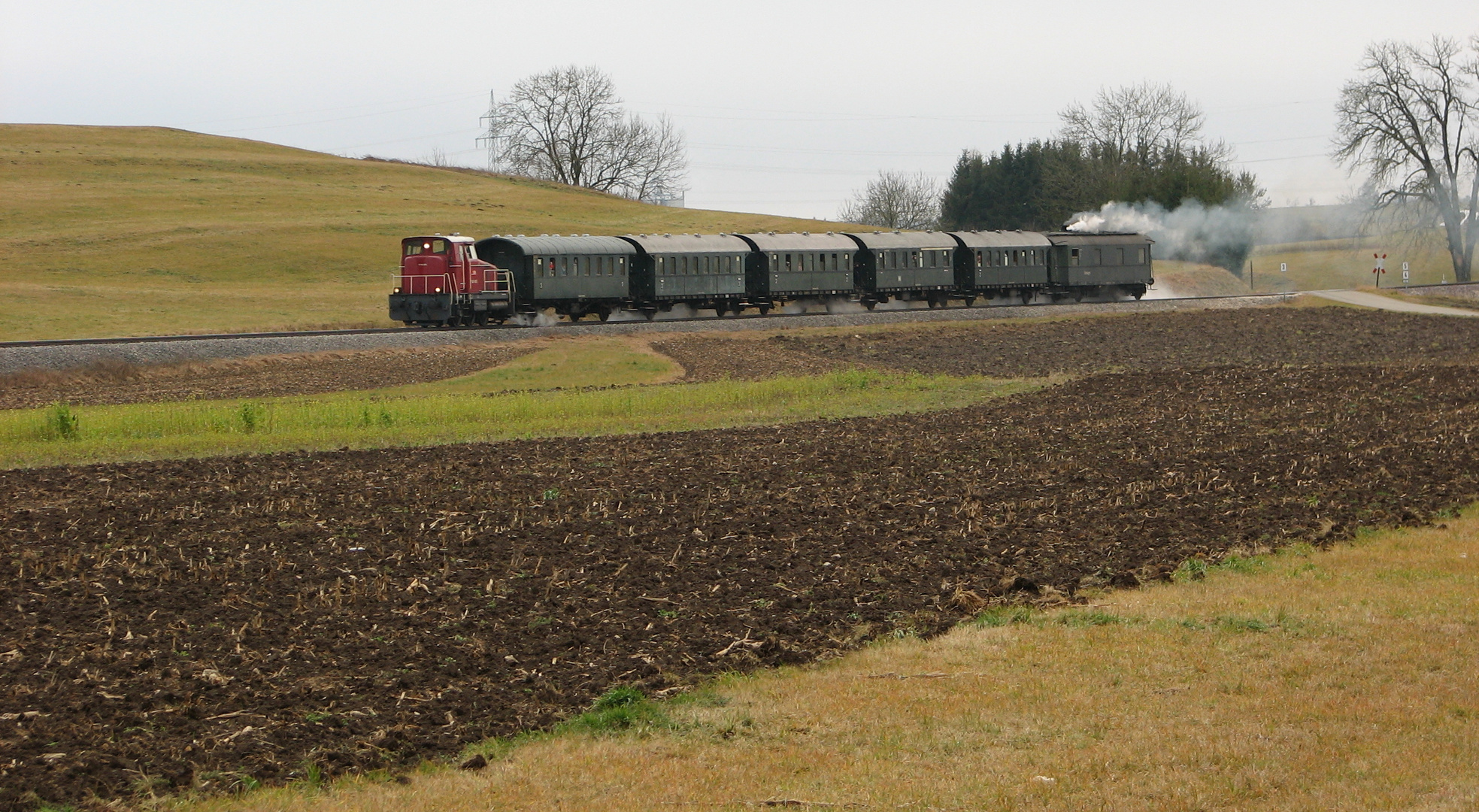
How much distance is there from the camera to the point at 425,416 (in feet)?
87.7

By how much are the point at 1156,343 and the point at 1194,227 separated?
1632 inches

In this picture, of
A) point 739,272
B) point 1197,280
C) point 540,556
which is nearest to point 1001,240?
point 739,272

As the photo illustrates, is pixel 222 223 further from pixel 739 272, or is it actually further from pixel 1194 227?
pixel 1194 227

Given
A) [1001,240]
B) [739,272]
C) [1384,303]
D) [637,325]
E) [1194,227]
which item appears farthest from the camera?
[1194,227]

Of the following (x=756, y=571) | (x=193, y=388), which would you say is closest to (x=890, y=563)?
(x=756, y=571)

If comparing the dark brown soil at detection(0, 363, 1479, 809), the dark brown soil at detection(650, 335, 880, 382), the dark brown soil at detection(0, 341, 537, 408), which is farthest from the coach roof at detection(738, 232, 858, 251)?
the dark brown soil at detection(0, 363, 1479, 809)

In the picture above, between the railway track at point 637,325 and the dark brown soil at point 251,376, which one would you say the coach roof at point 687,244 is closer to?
the railway track at point 637,325

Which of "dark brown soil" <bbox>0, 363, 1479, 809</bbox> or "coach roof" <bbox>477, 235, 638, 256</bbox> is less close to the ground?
"coach roof" <bbox>477, 235, 638, 256</bbox>

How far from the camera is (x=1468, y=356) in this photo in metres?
38.3

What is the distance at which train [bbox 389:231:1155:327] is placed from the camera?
45125 mm

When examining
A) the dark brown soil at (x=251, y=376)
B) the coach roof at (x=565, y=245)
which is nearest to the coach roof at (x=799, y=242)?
the coach roof at (x=565, y=245)

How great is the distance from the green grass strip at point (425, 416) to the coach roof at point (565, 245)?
600 inches

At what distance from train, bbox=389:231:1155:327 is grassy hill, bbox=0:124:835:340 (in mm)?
7740

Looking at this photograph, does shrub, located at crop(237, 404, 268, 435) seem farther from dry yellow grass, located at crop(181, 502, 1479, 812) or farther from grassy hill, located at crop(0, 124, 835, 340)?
grassy hill, located at crop(0, 124, 835, 340)
